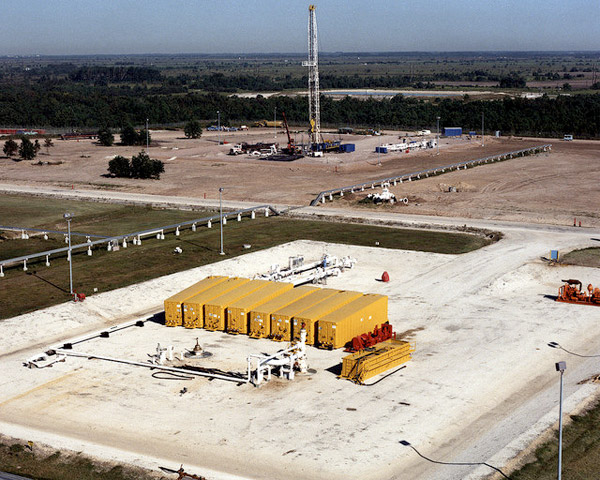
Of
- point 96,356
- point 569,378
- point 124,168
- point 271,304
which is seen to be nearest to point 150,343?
point 96,356

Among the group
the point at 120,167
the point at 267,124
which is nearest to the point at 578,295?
the point at 120,167

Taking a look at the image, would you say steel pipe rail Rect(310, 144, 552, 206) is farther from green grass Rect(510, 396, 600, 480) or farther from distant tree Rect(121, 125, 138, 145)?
distant tree Rect(121, 125, 138, 145)

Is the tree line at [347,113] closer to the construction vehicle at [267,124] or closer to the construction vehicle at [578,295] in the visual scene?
the construction vehicle at [267,124]

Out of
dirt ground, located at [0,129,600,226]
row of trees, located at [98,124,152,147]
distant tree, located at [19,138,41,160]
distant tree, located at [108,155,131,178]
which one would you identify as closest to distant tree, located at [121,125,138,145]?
row of trees, located at [98,124,152,147]

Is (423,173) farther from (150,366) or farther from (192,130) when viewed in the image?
(150,366)

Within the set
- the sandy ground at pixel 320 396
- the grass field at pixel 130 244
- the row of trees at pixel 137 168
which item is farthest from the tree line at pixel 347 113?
the sandy ground at pixel 320 396
